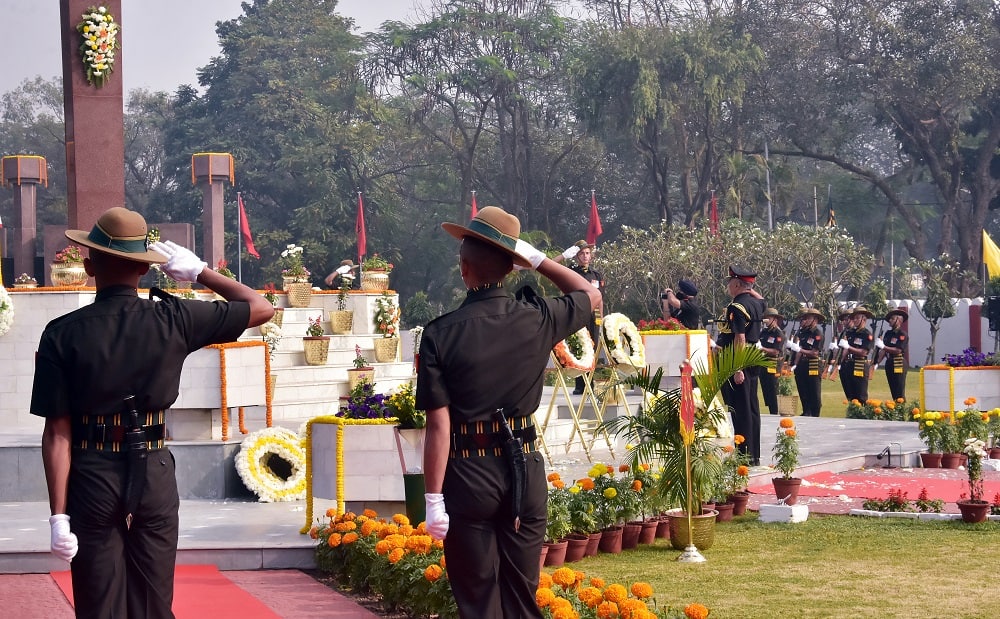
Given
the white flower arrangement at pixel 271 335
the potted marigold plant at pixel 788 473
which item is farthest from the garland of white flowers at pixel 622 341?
the white flower arrangement at pixel 271 335

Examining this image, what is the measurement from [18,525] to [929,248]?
6385cm

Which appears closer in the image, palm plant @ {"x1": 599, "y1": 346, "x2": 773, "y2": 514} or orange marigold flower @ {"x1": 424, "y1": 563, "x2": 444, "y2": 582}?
orange marigold flower @ {"x1": 424, "y1": 563, "x2": 444, "y2": 582}

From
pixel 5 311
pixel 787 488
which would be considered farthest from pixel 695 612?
pixel 5 311

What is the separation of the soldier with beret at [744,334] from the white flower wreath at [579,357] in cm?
122

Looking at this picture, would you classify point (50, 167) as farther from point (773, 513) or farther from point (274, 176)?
point (773, 513)

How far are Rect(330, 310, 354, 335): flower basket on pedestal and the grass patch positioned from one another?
10657 mm

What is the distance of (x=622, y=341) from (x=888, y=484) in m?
2.72

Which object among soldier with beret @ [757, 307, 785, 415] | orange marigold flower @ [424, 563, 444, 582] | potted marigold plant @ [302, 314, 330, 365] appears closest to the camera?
orange marigold flower @ [424, 563, 444, 582]

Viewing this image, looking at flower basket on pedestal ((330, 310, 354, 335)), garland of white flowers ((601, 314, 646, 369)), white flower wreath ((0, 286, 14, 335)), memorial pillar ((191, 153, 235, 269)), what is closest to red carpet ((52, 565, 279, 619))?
garland of white flowers ((601, 314, 646, 369))

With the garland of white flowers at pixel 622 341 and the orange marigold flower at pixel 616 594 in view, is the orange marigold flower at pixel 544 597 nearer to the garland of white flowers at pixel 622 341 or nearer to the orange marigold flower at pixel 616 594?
the orange marigold flower at pixel 616 594

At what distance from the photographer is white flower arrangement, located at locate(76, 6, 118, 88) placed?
46.7ft

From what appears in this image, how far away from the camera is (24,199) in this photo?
33.2 metres

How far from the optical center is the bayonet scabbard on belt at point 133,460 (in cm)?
410

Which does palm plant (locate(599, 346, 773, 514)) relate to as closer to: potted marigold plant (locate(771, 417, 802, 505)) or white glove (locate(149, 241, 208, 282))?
potted marigold plant (locate(771, 417, 802, 505))
